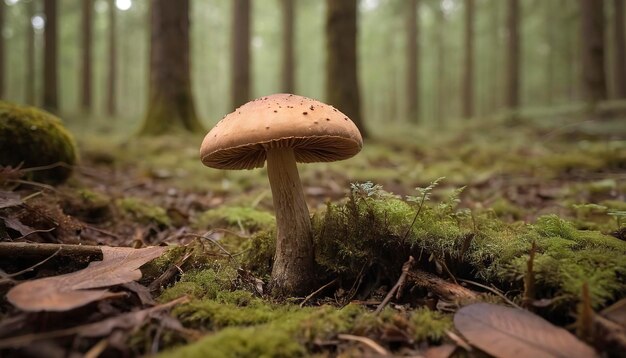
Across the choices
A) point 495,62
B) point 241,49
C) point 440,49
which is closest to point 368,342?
point 241,49

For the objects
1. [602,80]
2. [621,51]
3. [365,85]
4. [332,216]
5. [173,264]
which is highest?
[365,85]

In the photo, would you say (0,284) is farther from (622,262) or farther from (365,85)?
(365,85)

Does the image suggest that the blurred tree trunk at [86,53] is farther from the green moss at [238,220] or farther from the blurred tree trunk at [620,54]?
the blurred tree trunk at [620,54]

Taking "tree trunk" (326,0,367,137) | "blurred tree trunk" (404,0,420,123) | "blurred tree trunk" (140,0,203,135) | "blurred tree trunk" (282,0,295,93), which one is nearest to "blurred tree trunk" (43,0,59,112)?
"blurred tree trunk" (140,0,203,135)

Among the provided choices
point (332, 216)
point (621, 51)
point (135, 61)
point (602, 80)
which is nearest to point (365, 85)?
point (135, 61)

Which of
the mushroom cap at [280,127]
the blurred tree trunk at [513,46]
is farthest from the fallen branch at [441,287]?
the blurred tree trunk at [513,46]

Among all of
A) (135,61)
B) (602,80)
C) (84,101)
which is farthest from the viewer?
(135,61)

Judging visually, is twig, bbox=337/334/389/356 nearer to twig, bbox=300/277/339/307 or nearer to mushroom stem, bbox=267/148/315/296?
twig, bbox=300/277/339/307
